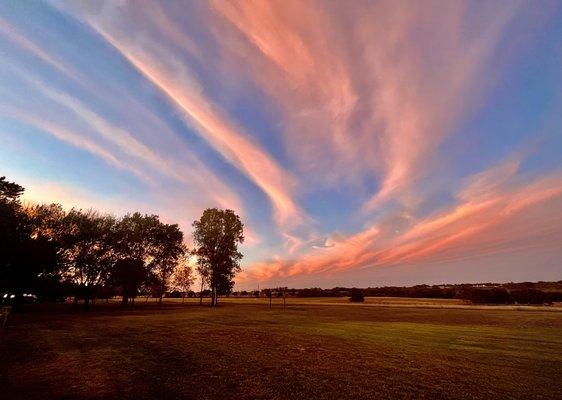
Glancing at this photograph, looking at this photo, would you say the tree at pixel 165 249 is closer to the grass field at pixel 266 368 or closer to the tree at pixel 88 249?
the tree at pixel 88 249

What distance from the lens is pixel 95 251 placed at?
204 feet

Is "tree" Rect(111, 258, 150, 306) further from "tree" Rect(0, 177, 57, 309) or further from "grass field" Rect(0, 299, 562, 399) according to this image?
"grass field" Rect(0, 299, 562, 399)

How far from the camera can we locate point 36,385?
1105cm

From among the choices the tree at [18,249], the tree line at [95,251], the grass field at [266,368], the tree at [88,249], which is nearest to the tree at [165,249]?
the tree line at [95,251]

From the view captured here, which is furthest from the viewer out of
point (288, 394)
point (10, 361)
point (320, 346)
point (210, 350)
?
point (320, 346)

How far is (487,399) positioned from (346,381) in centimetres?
478

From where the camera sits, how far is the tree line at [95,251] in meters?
49.0

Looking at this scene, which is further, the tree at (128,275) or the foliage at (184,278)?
the foliage at (184,278)

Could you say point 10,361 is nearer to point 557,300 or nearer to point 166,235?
point 166,235

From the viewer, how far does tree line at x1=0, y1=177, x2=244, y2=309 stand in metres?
49.0

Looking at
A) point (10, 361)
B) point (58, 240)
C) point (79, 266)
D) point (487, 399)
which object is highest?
point (58, 240)

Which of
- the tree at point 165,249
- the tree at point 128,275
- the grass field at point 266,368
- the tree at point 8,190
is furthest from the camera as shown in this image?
the tree at point 165,249

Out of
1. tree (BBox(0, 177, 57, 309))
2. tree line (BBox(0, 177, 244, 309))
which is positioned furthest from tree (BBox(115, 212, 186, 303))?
tree (BBox(0, 177, 57, 309))

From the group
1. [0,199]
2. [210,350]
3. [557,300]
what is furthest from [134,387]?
[557,300]
